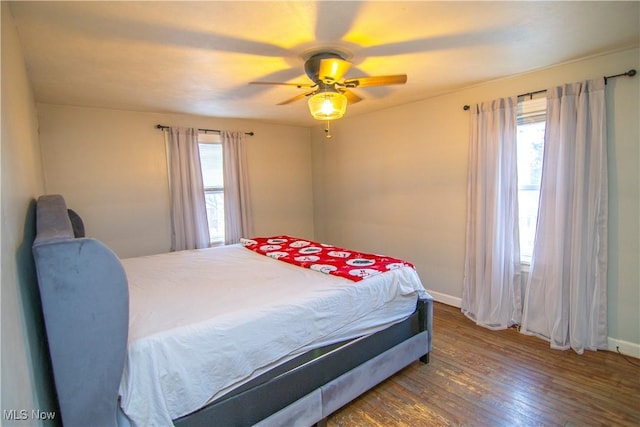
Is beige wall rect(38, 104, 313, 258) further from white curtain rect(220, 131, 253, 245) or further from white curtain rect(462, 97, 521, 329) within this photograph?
white curtain rect(462, 97, 521, 329)

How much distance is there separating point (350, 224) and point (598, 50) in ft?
10.8

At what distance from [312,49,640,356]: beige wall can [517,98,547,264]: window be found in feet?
0.75

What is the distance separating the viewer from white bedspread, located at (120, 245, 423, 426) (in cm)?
143

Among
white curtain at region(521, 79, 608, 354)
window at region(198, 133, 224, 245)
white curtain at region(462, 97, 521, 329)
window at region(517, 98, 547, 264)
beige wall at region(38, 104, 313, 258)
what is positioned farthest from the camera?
window at region(198, 133, 224, 245)

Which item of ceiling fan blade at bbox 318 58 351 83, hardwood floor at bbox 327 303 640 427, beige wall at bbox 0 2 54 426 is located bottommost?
hardwood floor at bbox 327 303 640 427

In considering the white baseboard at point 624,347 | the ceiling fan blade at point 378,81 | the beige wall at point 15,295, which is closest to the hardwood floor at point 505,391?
the white baseboard at point 624,347

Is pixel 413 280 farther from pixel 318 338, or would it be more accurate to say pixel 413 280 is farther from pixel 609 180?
pixel 609 180

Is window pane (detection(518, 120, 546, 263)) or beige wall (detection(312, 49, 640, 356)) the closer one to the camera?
beige wall (detection(312, 49, 640, 356))

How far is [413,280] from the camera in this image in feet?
8.11

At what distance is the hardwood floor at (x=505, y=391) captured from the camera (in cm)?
195

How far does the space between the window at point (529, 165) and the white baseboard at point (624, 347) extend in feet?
2.75

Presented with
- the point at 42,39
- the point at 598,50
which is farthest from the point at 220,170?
the point at 598,50

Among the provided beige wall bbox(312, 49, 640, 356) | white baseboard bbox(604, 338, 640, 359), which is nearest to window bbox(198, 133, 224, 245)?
beige wall bbox(312, 49, 640, 356)

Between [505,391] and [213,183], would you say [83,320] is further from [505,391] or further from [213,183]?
[213,183]
